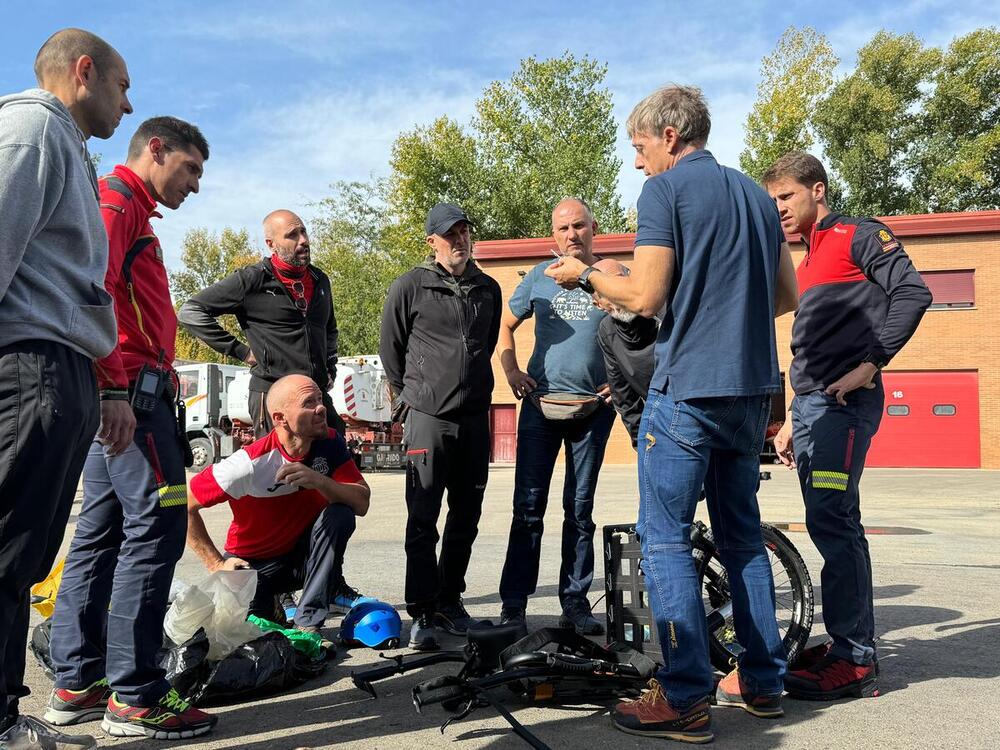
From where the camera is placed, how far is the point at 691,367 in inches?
126

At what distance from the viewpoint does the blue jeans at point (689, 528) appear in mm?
3150

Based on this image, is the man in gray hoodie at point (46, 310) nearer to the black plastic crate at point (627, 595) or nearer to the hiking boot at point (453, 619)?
the black plastic crate at point (627, 595)

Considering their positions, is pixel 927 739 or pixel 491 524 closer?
pixel 927 739

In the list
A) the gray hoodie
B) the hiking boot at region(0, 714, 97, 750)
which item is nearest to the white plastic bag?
the hiking boot at region(0, 714, 97, 750)

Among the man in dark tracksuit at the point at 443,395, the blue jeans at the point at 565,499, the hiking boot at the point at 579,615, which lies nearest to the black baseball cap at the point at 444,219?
the man in dark tracksuit at the point at 443,395

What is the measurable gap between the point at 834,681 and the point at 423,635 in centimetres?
208

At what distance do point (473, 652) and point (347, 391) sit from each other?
2029cm

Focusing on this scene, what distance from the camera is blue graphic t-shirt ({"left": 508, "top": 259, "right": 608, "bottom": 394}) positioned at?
501 centimetres

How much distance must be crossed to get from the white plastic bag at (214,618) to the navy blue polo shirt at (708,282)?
2.08 m

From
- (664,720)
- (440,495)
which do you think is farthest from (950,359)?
(664,720)

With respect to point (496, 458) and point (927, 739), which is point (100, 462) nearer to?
point (927, 739)

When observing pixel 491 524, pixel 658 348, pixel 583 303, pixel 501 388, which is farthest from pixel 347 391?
pixel 658 348

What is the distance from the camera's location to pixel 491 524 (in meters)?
10.4

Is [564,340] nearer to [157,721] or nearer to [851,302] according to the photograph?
[851,302]
